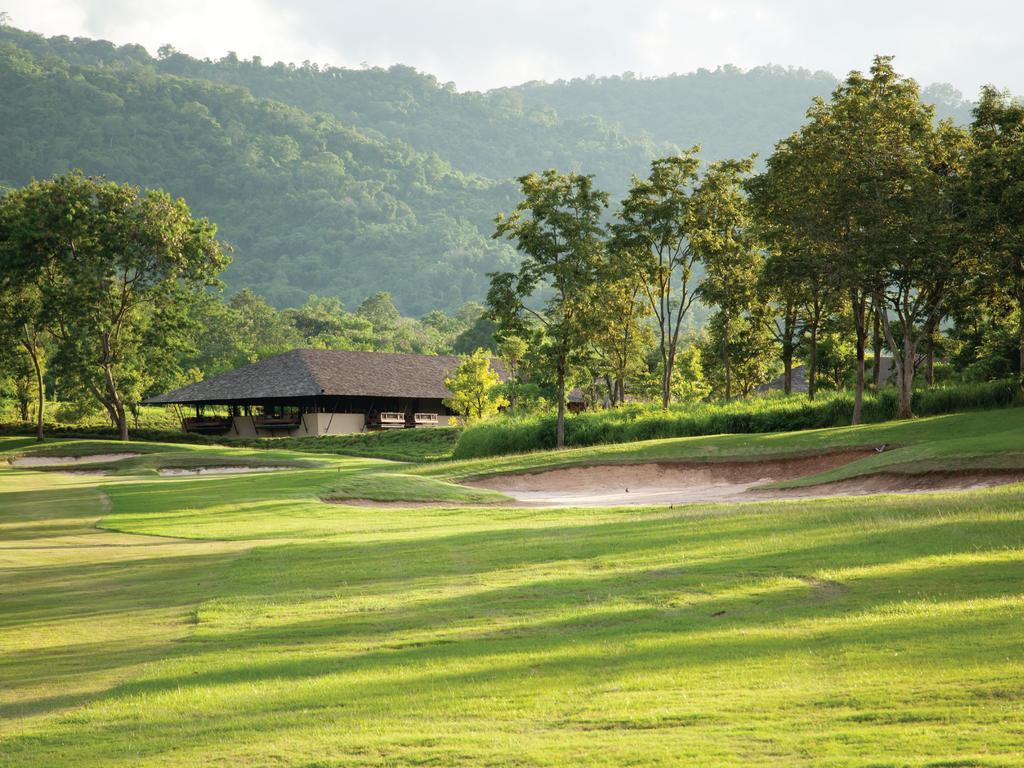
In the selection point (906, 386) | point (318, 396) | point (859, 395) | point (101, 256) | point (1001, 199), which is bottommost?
point (318, 396)

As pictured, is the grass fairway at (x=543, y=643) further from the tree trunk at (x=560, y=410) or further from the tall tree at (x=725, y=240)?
the tall tree at (x=725, y=240)

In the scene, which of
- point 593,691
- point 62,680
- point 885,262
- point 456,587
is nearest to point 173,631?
point 62,680

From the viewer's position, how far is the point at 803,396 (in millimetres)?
37312

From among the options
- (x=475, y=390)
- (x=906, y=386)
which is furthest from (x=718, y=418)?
(x=475, y=390)

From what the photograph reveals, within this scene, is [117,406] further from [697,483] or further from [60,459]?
[697,483]

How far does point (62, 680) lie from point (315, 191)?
7829 inches

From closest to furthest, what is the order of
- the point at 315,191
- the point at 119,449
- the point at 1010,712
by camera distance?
the point at 1010,712
the point at 119,449
the point at 315,191

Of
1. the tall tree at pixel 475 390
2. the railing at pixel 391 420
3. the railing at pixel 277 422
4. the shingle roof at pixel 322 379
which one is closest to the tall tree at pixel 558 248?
the tall tree at pixel 475 390

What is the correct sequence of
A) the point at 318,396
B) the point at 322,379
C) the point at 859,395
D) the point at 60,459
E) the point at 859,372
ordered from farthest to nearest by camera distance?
the point at 322,379 → the point at 318,396 → the point at 60,459 → the point at 859,395 → the point at 859,372

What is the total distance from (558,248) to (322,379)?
29053 mm

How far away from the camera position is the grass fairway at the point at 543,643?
6059mm

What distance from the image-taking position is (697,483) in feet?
92.7

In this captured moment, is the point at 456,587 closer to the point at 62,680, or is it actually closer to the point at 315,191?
the point at 62,680

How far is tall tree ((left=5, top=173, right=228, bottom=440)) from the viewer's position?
5216 centimetres
